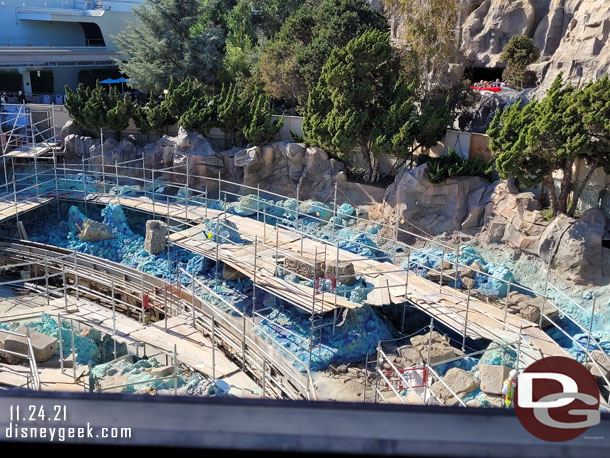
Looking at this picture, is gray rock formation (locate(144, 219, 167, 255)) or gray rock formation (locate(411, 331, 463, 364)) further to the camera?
gray rock formation (locate(144, 219, 167, 255))

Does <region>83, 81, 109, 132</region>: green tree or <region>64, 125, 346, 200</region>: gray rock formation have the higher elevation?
<region>83, 81, 109, 132</region>: green tree

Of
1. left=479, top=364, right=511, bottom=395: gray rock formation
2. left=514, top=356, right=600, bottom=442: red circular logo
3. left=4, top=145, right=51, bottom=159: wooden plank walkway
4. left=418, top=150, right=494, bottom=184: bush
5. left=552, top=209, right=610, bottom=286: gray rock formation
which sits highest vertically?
left=514, top=356, right=600, bottom=442: red circular logo

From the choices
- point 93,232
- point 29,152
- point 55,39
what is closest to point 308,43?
point 29,152

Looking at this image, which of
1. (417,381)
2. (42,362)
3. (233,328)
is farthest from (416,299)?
(42,362)

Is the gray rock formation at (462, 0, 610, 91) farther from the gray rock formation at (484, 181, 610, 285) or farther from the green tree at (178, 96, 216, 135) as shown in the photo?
the green tree at (178, 96, 216, 135)

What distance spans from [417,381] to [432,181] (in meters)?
9.15

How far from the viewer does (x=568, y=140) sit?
17.2m

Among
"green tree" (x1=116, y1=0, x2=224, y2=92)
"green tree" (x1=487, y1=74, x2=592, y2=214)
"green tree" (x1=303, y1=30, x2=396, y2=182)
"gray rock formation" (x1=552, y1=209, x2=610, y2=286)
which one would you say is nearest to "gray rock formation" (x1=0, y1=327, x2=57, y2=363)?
"green tree" (x1=303, y1=30, x2=396, y2=182)

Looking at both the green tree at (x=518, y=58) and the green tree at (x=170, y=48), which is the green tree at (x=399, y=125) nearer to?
the green tree at (x=518, y=58)

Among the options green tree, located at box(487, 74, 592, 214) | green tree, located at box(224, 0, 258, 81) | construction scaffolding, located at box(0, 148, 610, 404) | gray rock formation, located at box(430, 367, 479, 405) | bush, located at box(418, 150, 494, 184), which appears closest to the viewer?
gray rock formation, located at box(430, 367, 479, 405)

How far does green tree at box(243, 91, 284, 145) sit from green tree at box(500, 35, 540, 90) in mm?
9529

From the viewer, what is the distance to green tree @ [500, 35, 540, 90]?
2567 cm

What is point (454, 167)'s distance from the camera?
68.0 ft

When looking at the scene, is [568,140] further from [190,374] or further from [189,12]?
[189,12]
